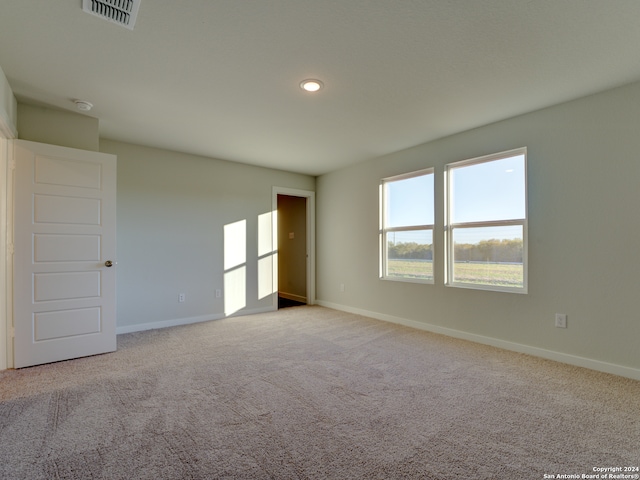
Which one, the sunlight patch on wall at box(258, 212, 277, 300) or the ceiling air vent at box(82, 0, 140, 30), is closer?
the ceiling air vent at box(82, 0, 140, 30)

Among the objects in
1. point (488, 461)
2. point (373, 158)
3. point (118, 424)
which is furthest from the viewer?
point (373, 158)

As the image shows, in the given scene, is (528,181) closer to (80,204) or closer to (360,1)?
(360,1)

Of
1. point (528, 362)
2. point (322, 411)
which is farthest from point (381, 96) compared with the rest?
point (528, 362)

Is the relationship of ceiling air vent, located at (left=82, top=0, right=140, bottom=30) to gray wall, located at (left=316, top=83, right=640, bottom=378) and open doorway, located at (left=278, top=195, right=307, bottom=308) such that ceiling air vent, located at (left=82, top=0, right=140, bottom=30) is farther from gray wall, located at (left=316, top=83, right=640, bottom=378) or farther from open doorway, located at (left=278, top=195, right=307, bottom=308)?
open doorway, located at (left=278, top=195, right=307, bottom=308)

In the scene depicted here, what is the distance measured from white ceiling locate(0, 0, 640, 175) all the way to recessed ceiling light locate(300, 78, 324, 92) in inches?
2.5

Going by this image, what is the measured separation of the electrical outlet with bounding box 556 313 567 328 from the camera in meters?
2.95

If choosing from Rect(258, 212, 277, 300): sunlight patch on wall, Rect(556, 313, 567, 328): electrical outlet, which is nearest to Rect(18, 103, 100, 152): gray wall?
Rect(258, 212, 277, 300): sunlight patch on wall

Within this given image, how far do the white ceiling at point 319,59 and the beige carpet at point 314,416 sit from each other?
2436 mm

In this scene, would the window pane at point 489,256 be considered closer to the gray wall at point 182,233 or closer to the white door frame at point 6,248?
the gray wall at point 182,233

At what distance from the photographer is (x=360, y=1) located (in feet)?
5.66

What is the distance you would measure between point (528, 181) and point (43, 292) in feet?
15.8

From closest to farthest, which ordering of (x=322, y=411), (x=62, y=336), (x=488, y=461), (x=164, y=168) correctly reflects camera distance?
(x=488, y=461) → (x=322, y=411) → (x=62, y=336) → (x=164, y=168)

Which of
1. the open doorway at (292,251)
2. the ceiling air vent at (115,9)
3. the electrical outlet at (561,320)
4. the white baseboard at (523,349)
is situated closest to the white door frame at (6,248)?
the ceiling air vent at (115,9)

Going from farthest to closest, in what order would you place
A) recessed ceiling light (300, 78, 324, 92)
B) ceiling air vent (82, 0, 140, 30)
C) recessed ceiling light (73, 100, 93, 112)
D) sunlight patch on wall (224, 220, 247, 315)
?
1. sunlight patch on wall (224, 220, 247, 315)
2. recessed ceiling light (73, 100, 93, 112)
3. recessed ceiling light (300, 78, 324, 92)
4. ceiling air vent (82, 0, 140, 30)
